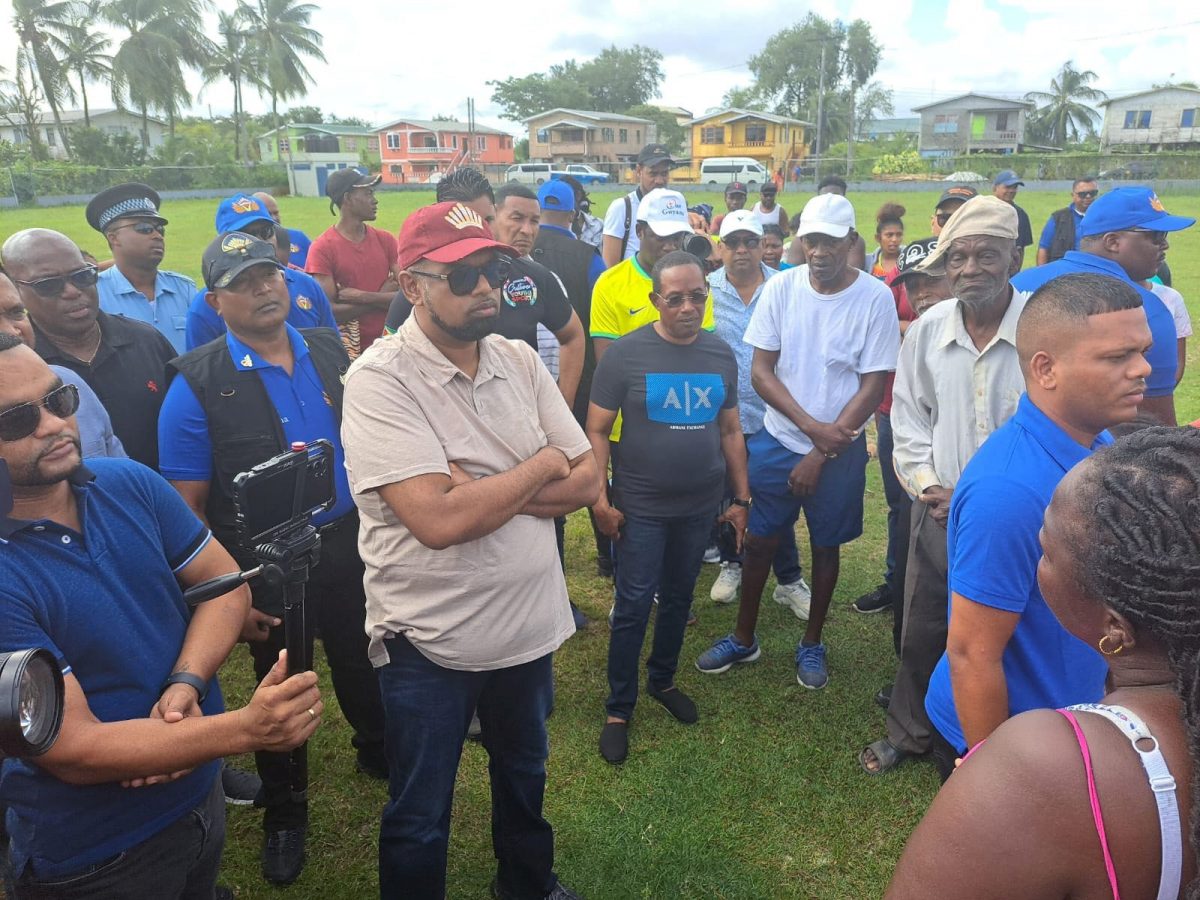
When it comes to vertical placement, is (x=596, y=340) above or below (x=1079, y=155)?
below

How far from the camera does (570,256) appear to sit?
5.24 m

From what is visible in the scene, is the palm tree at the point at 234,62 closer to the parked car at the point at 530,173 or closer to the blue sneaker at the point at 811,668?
the parked car at the point at 530,173

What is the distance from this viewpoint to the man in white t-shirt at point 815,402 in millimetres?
3918

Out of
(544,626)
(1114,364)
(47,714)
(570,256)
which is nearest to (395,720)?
(544,626)

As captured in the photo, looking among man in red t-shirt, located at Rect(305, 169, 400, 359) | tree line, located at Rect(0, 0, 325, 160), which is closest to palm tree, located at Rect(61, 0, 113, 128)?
tree line, located at Rect(0, 0, 325, 160)

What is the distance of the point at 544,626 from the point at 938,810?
1.41 metres

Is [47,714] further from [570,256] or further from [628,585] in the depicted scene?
[570,256]

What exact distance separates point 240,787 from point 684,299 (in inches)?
117

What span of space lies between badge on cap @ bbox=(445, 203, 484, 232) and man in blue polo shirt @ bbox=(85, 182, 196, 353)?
2.68m

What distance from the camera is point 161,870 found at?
1.92 meters

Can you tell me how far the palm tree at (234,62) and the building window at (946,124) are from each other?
191 feet

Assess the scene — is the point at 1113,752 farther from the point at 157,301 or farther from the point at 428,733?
the point at 157,301

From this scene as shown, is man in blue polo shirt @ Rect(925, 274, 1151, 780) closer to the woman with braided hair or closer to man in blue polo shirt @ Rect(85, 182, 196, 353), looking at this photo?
the woman with braided hair

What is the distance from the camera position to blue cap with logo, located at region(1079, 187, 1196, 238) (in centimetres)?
360
